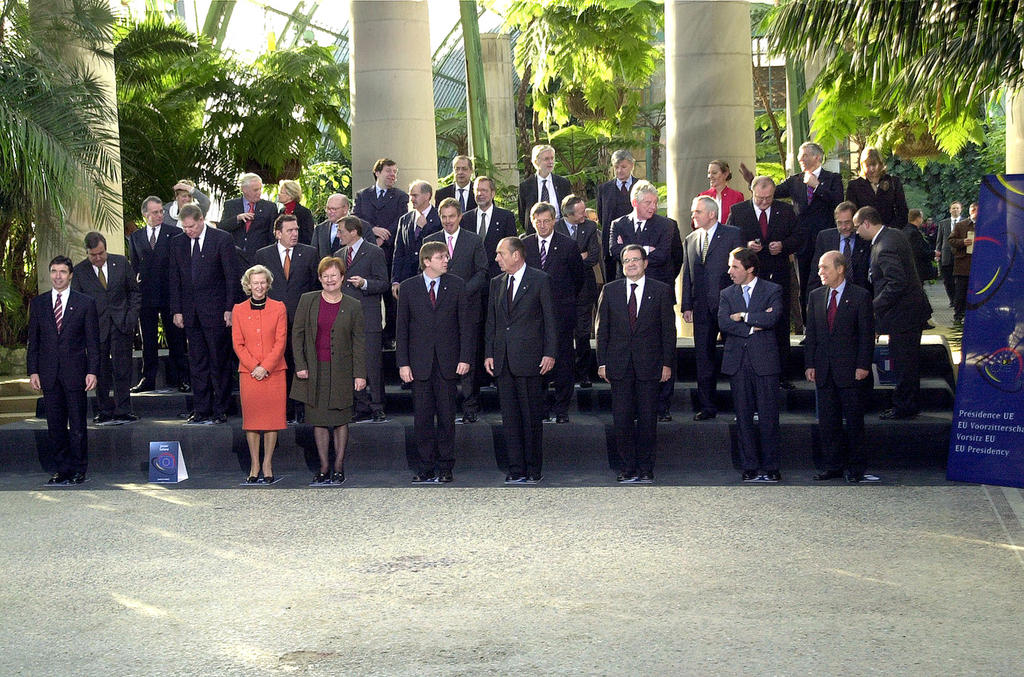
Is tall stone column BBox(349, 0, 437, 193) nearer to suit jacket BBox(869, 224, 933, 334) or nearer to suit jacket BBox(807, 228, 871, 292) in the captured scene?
suit jacket BBox(807, 228, 871, 292)

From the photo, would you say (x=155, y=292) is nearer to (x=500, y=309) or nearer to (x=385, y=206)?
(x=385, y=206)

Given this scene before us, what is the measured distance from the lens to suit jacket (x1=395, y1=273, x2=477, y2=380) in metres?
11.1

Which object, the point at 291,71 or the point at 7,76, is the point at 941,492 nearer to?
the point at 7,76

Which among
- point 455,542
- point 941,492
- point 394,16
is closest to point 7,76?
point 394,16

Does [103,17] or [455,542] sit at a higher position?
[103,17]

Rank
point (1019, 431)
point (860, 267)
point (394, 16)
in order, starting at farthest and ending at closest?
point (394, 16), point (860, 267), point (1019, 431)

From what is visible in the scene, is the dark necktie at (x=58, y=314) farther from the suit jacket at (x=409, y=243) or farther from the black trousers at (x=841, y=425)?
the black trousers at (x=841, y=425)

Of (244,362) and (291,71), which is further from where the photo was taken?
(291,71)

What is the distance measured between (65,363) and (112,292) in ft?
5.31

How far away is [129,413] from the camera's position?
42.2 ft

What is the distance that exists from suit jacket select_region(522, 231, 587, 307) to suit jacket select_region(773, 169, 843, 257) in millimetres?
2141

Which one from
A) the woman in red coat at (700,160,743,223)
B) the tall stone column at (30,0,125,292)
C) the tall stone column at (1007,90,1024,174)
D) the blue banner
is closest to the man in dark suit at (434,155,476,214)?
the woman in red coat at (700,160,743,223)

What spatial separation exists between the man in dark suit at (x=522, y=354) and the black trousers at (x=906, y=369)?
9.61 feet

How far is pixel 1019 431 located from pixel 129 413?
25.7 feet
